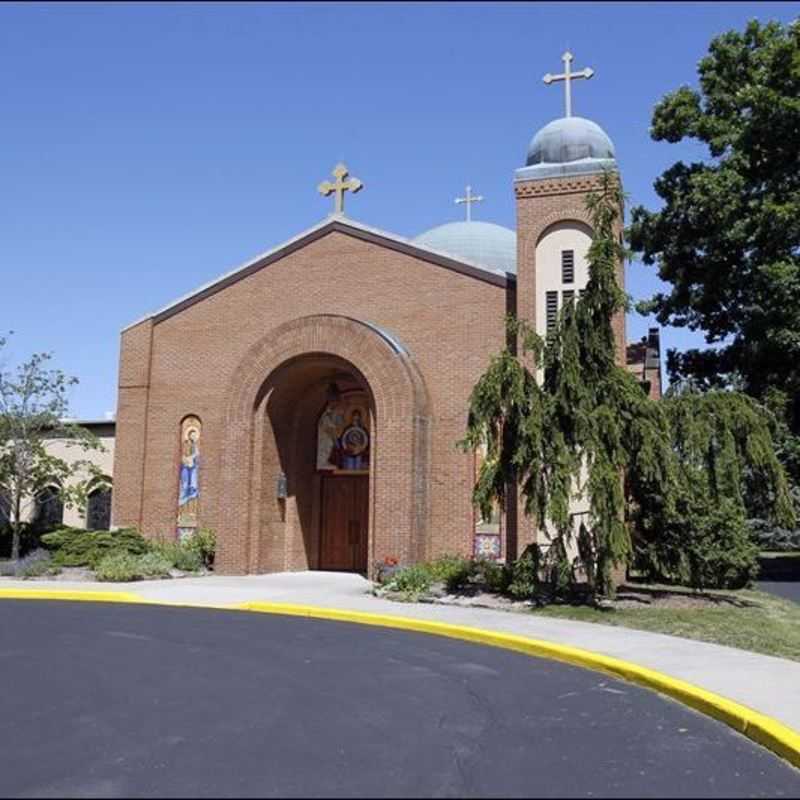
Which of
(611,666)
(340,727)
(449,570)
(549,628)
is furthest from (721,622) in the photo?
(340,727)

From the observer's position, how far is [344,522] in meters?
23.7

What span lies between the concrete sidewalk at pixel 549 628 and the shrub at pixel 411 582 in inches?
22.7

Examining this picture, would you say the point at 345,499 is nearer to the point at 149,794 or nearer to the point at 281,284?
the point at 281,284

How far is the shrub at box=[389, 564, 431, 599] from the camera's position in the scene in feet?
54.0

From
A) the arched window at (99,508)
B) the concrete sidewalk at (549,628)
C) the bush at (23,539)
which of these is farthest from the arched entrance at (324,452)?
the bush at (23,539)

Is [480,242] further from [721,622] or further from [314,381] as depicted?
[721,622]

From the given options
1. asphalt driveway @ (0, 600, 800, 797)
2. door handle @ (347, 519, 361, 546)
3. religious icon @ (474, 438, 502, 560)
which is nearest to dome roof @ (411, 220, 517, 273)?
door handle @ (347, 519, 361, 546)

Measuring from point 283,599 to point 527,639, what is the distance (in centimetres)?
601

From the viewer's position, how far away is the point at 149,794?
17.1 ft

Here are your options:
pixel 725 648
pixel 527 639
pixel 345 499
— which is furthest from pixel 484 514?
pixel 345 499

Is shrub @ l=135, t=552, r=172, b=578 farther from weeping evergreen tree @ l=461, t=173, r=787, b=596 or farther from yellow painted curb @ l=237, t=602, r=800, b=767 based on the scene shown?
weeping evergreen tree @ l=461, t=173, r=787, b=596

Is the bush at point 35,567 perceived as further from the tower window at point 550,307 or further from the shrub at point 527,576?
the tower window at point 550,307

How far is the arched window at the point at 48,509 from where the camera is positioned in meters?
26.2

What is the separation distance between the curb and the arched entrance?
5.01m
